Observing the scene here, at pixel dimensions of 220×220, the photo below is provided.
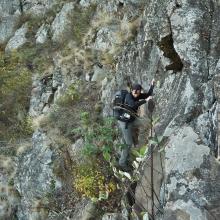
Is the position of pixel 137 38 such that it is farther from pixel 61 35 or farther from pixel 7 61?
pixel 7 61

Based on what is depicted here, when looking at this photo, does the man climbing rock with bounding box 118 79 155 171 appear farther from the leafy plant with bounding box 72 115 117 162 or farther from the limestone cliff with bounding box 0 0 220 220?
the leafy plant with bounding box 72 115 117 162

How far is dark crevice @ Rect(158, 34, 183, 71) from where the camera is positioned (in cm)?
929

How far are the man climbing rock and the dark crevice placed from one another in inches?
24.0

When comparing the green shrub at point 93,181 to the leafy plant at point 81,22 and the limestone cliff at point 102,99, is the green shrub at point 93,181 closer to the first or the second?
the limestone cliff at point 102,99

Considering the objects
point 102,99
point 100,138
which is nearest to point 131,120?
point 100,138

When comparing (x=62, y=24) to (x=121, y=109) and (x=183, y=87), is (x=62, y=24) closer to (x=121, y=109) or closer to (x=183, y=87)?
(x=121, y=109)

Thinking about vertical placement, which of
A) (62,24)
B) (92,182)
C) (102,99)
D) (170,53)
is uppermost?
(62,24)

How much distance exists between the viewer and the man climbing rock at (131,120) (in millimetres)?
9219

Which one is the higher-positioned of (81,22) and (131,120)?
(81,22)

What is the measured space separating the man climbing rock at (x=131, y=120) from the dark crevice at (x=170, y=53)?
0.61 meters

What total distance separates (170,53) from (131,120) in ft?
5.20

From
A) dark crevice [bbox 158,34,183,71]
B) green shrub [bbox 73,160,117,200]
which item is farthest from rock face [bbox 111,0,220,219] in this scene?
green shrub [bbox 73,160,117,200]

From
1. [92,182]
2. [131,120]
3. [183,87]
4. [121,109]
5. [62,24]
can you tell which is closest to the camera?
[183,87]

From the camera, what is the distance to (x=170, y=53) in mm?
9617
